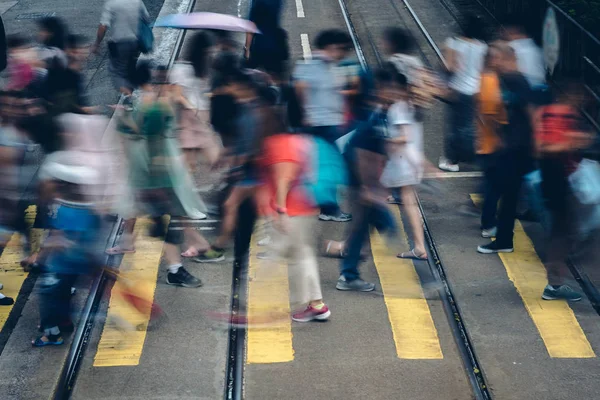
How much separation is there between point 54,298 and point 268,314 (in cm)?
174

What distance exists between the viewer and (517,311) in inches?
297

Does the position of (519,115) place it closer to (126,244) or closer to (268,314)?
(268,314)

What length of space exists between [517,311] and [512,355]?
0.71m

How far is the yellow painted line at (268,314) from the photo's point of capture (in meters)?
6.99

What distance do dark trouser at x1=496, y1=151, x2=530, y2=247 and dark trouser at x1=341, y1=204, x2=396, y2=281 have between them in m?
1.18

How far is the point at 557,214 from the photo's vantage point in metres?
7.64

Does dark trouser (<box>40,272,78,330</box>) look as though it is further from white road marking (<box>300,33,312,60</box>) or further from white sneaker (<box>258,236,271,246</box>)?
white road marking (<box>300,33,312,60</box>)

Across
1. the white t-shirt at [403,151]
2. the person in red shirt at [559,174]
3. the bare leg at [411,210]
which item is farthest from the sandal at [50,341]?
the person in red shirt at [559,174]

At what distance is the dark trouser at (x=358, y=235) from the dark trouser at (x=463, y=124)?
194 centimetres

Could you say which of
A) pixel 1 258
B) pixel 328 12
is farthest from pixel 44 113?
pixel 328 12

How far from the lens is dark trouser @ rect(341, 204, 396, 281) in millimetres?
7734

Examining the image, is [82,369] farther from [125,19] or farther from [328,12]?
[328,12]

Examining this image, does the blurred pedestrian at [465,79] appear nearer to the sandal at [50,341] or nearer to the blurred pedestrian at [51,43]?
the blurred pedestrian at [51,43]

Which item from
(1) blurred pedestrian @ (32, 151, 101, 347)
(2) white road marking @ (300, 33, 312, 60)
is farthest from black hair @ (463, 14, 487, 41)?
(1) blurred pedestrian @ (32, 151, 101, 347)
